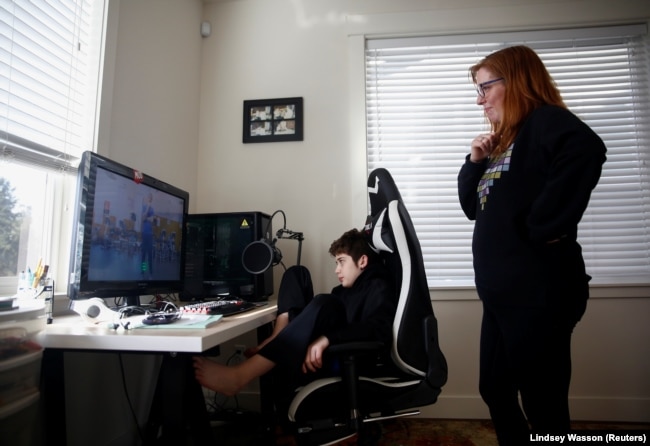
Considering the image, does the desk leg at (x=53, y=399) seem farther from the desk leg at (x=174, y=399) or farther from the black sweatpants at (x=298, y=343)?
the black sweatpants at (x=298, y=343)

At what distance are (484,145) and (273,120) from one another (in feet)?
4.60

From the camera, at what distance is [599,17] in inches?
80.1

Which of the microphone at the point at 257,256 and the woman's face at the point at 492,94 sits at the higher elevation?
the woman's face at the point at 492,94

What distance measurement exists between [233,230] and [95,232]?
81cm

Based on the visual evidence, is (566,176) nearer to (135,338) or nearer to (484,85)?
(484,85)

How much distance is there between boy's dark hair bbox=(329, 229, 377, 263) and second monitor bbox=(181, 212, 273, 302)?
18.9 inches

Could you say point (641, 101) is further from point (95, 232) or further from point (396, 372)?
point (95, 232)

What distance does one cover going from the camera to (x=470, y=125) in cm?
207

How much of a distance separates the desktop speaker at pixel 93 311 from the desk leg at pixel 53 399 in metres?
0.10

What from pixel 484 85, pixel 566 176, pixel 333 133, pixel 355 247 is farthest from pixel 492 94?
pixel 333 133

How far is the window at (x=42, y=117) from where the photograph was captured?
1.12m

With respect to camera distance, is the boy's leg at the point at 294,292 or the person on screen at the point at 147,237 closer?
the person on screen at the point at 147,237

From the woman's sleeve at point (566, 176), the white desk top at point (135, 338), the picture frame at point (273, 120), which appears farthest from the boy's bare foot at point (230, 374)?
the picture frame at point (273, 120)

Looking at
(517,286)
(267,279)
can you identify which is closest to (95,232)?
(267,279)
